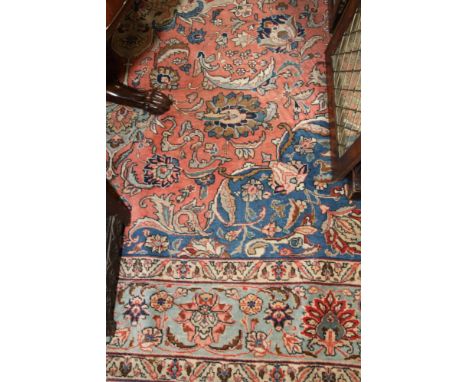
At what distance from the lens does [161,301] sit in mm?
1287

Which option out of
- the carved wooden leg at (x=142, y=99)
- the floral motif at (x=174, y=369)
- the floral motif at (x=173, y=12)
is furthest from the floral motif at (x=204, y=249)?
the floral motif at (x=173, y=12)

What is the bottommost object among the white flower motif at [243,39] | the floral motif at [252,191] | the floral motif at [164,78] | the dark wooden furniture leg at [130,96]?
the floral motif at [252,191]

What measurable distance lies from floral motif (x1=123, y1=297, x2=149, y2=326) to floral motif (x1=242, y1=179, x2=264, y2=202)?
0.48m

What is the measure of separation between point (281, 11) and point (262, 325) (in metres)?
1.12

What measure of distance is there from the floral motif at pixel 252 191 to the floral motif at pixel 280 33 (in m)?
0.50

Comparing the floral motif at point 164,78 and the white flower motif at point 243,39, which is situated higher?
the white flower motif at point 243,39

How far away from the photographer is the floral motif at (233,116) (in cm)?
140

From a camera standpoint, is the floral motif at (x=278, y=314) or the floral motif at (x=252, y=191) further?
the floral motif at (x=252, y=191)

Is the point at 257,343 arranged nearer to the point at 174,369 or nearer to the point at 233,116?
the point at 174,369

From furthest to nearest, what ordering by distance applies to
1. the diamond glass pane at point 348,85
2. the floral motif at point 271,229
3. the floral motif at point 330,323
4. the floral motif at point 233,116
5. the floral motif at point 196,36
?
the floral motif at point 196,36, the floral motif at point 233,116, the floral motif at point 271,229, the floral motif at point 330,323, the diamond glass pane at point 348,85

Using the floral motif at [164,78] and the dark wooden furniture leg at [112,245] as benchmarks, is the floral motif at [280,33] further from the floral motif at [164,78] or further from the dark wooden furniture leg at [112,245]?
the dark wooden furniture leg at [112,245]

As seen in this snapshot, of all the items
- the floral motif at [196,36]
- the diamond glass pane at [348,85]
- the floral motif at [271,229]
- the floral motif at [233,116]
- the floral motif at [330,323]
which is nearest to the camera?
the diamond glass pane at [348,85]
